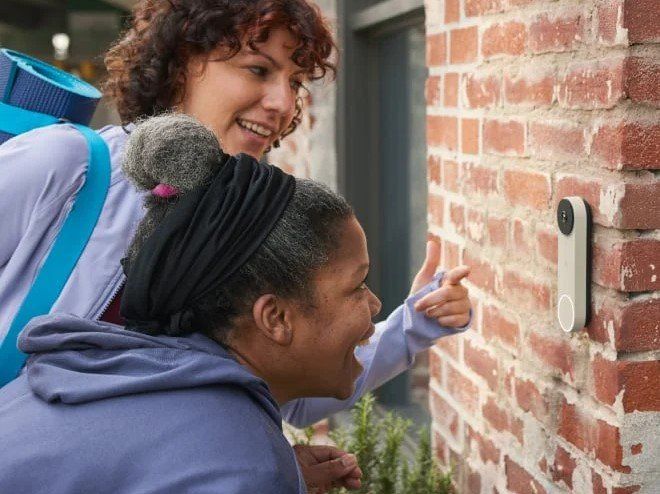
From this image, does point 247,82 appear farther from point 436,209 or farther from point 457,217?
point 436,209

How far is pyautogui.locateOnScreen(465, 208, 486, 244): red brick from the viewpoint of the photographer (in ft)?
9.43

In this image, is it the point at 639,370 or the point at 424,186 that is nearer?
the point at 639,370

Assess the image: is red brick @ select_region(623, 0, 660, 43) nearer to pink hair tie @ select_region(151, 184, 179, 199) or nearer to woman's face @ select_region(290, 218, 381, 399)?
woman's face @ select_region(290, 218, 381, 399)

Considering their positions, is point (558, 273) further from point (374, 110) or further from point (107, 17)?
point (107, 17)

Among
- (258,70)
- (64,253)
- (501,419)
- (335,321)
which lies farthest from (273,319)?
(501,419)

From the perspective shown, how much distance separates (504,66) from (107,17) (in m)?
13.4

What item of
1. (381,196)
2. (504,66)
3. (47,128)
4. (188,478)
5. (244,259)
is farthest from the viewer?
(381,196)

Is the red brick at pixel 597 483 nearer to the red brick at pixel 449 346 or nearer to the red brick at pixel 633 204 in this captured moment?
the red brick at pixel 633 204

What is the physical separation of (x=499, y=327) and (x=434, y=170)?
2.32 feet

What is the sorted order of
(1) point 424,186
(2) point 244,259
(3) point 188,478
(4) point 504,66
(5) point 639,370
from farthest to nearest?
(1) point 424,186 → (4) point 504,66 → (5) point 639,370 → (2) point 244,259 → (3) point 188,478

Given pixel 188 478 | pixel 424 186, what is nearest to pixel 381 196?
pixel 424 186

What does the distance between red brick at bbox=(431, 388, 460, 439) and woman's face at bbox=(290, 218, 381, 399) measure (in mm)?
1367

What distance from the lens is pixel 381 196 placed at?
5.03 metres

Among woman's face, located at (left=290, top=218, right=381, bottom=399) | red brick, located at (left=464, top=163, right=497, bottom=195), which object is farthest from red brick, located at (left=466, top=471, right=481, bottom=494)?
woman's face, located at (left=290, top=218, right=381, bottom=399)
